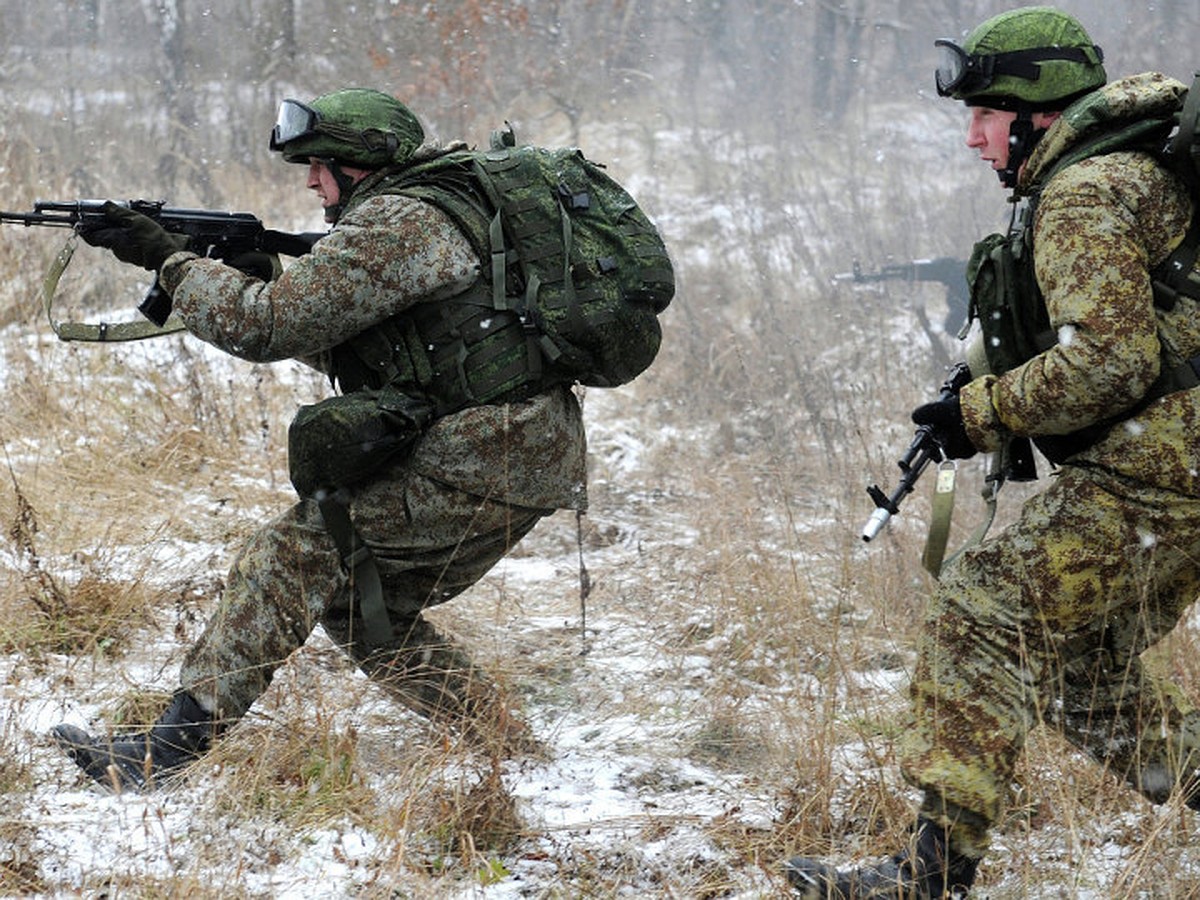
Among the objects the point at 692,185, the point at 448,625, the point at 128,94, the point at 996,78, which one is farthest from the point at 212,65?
the point at 996,78

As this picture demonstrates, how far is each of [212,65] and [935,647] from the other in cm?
1173

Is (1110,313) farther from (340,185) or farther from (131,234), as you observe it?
(131,234)

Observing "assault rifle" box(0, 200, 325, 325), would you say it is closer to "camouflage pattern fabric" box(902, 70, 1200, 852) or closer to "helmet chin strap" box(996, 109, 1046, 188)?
"helmet chin strap" box(996, 109, 1046, 188)

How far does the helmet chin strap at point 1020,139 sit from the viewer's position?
2646 millimetres

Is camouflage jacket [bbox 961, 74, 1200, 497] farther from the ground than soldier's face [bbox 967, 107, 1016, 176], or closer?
closer

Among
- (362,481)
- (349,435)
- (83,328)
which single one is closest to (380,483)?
(362,481)

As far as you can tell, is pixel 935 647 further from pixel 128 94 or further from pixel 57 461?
pixel 128 94

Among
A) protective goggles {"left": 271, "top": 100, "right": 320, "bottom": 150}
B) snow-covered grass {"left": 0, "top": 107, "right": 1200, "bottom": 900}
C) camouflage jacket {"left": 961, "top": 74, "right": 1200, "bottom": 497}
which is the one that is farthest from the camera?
protective goggles {"left": 271, "top": 100, "right": 320, "bottom": 150}

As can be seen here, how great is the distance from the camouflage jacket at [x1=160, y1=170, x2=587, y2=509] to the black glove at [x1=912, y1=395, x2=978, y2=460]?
0.98 metres

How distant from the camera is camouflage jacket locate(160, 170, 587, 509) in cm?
291

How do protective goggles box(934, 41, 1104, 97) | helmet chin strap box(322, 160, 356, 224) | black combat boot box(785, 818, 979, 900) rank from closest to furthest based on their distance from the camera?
black combat boot box(785, 818, 979, 900) → protective goggles box(934, 41, 1104, 97) → helmet chin strap box(322, 160, 356, 224)

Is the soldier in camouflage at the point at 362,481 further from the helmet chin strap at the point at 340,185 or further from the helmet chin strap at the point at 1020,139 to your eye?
the helmet chin strap at the point at 1020,139

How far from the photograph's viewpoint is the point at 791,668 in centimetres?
421

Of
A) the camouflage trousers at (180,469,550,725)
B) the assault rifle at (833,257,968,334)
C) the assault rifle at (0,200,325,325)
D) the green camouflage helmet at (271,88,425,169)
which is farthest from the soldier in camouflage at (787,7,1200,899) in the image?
the assault rifle at (833,257,968,334)
